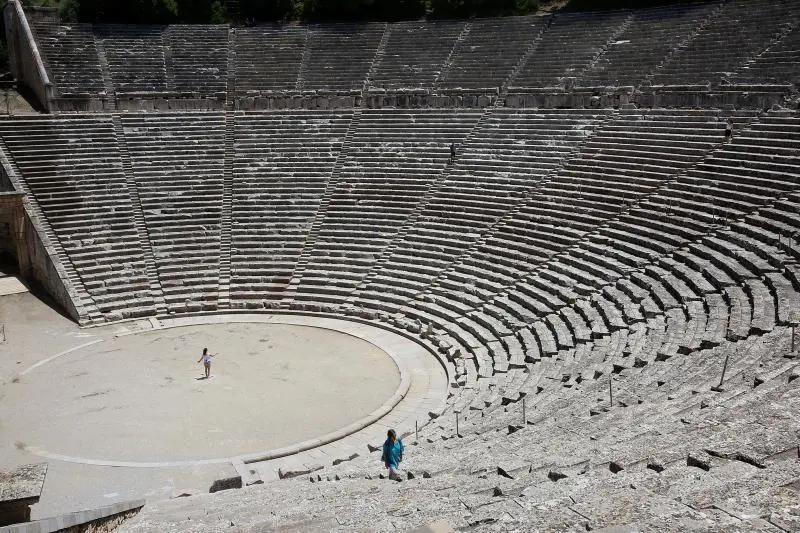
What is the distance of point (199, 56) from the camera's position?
31688mm

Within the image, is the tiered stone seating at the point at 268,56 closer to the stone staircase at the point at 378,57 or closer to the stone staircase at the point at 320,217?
the stone staircase at the point at 378,57

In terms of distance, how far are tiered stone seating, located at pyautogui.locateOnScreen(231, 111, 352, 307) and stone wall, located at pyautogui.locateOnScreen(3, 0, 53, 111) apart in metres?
7.53

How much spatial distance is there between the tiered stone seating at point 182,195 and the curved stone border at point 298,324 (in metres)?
0.91

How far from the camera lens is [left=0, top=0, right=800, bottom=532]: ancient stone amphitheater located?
7379 millimetres

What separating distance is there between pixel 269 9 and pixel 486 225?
69.6 ft

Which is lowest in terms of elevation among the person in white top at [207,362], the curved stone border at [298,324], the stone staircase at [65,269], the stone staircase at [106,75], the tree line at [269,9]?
the curved stone border at [298,324]

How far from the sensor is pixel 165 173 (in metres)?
24.2

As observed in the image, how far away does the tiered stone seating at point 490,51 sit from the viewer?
94.9ft

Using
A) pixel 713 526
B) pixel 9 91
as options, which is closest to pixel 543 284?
pixel 713 526

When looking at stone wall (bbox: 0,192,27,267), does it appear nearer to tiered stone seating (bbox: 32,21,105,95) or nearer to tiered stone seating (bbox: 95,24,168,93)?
tiered stone seating (bbox: 32,21,105,95)

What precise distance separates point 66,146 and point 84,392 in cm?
1153

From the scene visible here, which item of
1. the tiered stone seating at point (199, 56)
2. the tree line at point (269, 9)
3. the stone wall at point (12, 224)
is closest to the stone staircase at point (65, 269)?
the stone wall at point (12, 224)

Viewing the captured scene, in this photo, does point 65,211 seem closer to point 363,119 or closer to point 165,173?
point 165,173

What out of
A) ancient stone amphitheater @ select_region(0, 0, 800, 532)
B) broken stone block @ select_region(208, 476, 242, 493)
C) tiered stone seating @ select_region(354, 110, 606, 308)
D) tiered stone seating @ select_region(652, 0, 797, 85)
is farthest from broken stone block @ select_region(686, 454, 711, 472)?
tiered stone seating @ select_region(652, 0, 797, 85)
